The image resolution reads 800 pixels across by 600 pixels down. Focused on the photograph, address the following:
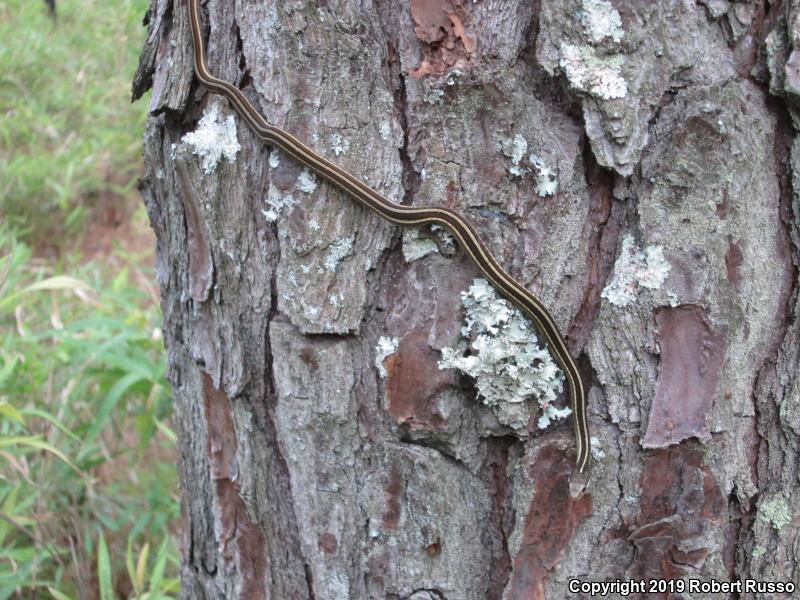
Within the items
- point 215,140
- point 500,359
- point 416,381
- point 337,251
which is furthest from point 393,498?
point 215,140

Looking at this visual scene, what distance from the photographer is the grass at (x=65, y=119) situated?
4.20m

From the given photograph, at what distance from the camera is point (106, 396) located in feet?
8.35

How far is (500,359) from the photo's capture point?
1.49 metres

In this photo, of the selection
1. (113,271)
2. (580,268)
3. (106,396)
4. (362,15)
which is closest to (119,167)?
(113,271)

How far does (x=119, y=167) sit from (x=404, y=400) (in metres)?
3.89

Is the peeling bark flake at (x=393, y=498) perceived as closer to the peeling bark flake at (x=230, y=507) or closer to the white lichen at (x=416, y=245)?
the peeling bark flake at (x=230, y=507)

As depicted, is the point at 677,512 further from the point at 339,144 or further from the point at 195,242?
the point at 195,242

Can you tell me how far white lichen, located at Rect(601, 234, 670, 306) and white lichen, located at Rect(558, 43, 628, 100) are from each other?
0.31m

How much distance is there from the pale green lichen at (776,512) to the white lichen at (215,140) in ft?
4.88

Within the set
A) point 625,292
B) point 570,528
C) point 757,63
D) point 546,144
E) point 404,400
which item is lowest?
point 570,528

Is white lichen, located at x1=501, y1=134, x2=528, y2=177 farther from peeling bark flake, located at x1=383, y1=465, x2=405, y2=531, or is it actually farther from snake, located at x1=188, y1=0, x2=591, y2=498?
peeling bark flake, located at x1=383, y1=465, x2=405, y2=531

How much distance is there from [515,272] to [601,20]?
55 centimetres

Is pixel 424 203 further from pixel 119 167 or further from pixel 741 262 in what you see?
pixel 119 167

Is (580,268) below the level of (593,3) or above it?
below
